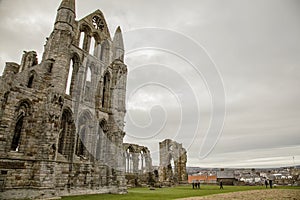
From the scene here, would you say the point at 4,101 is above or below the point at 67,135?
above

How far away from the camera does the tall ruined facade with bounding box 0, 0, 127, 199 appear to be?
45.7 feet

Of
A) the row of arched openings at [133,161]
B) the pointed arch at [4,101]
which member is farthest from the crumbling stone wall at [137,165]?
the pointed arch at [4,101]

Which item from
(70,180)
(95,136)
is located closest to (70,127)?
(95,136)

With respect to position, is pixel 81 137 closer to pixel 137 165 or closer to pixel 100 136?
pixel 100 136

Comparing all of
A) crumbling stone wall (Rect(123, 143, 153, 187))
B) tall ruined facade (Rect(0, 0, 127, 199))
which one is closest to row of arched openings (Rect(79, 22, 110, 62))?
tall ruined facade (Rect(0, 0, 127, 199))

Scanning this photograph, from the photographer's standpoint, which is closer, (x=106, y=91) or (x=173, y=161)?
(x=106, y=91)

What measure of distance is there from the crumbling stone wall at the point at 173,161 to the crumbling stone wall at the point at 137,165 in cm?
301

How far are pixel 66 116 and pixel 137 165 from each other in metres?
24.8

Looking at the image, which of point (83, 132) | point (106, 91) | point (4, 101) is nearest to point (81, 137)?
point (83, 132)

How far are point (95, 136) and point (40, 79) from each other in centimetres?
777

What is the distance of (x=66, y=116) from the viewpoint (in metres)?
19.0

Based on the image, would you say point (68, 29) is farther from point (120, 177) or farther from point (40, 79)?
point (120, 177)

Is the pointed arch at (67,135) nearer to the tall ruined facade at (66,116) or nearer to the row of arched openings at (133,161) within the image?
the tall ruined facade at (66,116)

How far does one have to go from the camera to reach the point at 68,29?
18984mm
